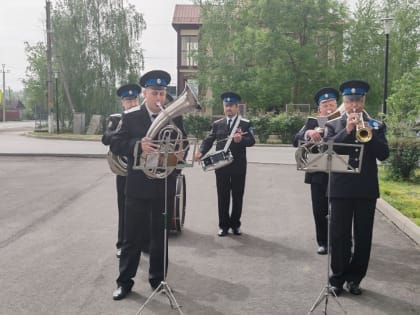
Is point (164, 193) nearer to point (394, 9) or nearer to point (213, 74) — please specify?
point (213, 74)

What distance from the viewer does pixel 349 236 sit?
16.1ft

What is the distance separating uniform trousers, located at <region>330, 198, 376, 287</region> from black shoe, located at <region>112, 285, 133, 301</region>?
195 centimetres

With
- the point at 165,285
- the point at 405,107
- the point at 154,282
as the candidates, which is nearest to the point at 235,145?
the point at 154,282

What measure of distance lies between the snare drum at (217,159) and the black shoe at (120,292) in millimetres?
2391

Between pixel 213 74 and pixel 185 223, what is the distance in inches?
1150

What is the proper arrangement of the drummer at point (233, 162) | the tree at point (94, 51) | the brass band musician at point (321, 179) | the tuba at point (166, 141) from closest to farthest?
1. the tuba at point (166, 141)
2. the brass band musician at point (321, 179)
3. the drummer at point (233, 162)
4. the tree at point (94, 51)

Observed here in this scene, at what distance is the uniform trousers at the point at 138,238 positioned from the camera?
484 centimetres

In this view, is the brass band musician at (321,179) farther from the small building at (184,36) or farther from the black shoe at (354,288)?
the small building at (184,36)

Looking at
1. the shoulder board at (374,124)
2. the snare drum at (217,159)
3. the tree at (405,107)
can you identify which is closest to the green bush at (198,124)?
the tree at (405,107)

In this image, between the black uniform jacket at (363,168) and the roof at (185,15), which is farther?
the roof at (185,15)

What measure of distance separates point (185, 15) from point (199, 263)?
43.3m

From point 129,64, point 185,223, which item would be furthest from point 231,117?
point 129,64

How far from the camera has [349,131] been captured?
14.7 ft

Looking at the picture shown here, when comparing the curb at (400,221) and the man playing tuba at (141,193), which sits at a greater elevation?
the man playing tuba at (141,193)
